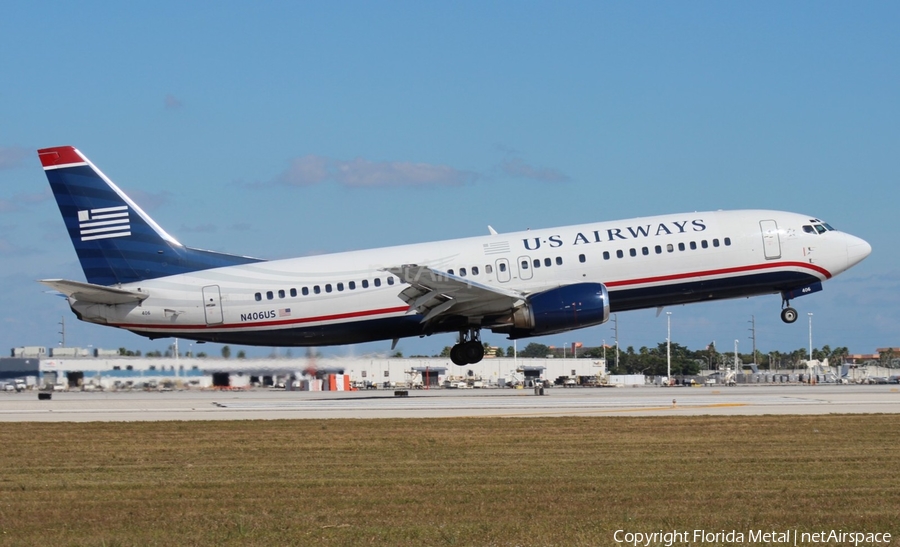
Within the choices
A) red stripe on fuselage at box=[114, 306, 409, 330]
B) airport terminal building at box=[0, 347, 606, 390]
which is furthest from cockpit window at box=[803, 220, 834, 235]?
airport terminal building at box=[0, 347, 606, 390]

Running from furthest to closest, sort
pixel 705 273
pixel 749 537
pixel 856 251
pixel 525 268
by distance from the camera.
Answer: pixel 856 251, pixel 525 268, pixel 705 273, pixel 749 537

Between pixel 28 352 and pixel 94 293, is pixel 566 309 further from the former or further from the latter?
pixel 28 352

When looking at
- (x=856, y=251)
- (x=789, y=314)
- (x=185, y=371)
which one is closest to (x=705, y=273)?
(x=789, y=314)

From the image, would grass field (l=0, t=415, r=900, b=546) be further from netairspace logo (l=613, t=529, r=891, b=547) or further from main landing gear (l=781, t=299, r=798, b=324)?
main landing gear (l=781, t=299, r=798, b=324)

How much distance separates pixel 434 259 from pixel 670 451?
62.3ft

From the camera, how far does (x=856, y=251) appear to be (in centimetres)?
4006

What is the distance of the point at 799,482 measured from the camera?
1716 centimetres

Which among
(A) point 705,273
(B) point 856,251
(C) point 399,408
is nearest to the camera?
(C) point 399,408

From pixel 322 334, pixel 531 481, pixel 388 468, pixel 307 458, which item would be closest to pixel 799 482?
pixel 531 481

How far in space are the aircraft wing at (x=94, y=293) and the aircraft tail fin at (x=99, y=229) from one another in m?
0.88

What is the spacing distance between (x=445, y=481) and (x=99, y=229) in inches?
1040

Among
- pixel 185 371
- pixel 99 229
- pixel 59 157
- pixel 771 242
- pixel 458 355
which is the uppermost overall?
pixel 59 157

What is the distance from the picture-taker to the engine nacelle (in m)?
37.3

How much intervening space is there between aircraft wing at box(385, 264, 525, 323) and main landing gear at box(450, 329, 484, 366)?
5.34 ft
